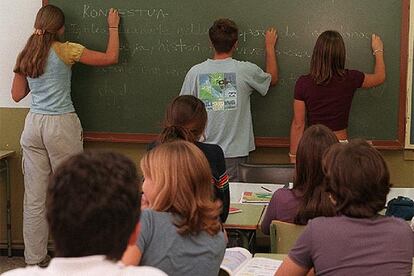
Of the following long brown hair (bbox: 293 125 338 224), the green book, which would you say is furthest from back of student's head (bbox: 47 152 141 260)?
the green book

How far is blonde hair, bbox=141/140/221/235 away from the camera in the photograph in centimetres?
232

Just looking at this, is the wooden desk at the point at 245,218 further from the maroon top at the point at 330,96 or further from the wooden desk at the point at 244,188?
the maroon top at the point at 330,96

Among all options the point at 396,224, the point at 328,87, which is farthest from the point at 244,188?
the point at 396,224

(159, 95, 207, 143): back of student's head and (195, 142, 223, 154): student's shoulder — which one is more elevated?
(159, 95, 207, 143): back of student's head

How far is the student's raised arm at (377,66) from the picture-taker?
188 inches

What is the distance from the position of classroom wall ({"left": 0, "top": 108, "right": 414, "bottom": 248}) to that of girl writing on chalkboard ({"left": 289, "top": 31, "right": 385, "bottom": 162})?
0.47m

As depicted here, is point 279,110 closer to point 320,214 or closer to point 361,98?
point 361,98

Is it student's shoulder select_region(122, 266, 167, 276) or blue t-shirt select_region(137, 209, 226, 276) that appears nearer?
student's shoulder select_region(122, 266, 167, 276)

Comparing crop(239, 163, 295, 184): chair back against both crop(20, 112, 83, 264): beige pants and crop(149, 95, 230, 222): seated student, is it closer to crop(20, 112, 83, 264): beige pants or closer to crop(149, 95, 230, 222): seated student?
crop(149, 95, 230, 222): seated student

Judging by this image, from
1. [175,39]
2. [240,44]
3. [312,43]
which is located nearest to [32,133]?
[175,39]

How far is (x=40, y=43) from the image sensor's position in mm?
4742

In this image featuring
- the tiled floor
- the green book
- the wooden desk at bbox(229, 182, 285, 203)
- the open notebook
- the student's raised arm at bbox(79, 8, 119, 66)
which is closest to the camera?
the open notebook

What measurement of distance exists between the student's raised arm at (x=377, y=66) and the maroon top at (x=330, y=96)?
12 centimetres

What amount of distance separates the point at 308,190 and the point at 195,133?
0.72 m
